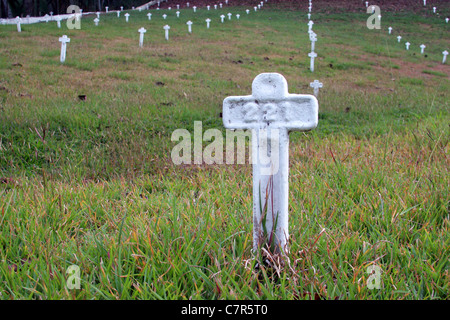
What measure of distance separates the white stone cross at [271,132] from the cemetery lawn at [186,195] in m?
0.14

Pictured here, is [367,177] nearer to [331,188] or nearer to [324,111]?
[331,188]

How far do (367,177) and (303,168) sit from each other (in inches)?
28.2

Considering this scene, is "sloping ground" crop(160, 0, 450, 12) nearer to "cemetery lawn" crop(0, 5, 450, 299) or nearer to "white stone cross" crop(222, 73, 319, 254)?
"cemetery lawn" crop(0, 5, 450, 299)

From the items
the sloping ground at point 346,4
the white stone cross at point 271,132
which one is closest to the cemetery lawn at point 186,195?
the white stone cross at point 271,132

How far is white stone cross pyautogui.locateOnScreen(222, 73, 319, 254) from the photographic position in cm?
187

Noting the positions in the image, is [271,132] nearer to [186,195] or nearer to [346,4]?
[186,195]

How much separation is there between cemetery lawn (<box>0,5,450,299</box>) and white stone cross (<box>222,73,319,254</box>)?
14 cm

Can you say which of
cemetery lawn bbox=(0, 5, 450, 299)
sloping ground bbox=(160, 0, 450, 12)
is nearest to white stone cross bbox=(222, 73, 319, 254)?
cemetery lawn bbox=(0, 5, 450, 299)

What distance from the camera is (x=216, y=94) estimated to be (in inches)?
348

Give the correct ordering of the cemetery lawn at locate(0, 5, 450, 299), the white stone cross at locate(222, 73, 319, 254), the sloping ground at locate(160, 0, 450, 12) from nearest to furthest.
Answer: the cemetery lawn at locate(0, 5, 450, 299) → the white stone cross at locate(222, 73, 319, 254) → the sloping ground at locate(160, 0, 450, 12)

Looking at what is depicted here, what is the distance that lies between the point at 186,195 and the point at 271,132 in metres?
1.50

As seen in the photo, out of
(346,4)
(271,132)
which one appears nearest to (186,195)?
(271,132)

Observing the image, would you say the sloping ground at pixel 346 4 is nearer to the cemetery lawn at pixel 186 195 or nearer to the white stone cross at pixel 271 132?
the cemetery lawn at pixel 186 195

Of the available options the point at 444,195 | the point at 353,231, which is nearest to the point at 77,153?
the point at 353,231
